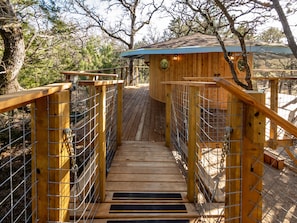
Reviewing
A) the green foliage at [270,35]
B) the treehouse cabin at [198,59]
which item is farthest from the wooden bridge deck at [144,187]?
the green foliage at [270,35]

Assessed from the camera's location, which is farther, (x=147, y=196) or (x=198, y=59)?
→ (x=198, y=59)

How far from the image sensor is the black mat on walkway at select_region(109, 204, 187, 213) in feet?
8.05

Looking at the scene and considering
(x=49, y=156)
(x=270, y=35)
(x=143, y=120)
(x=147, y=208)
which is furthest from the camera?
(x=270, y=35)

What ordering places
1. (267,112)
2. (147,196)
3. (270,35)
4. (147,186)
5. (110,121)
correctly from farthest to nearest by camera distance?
1. (270,35)
2. (110,121)
3. (147,186)
4. (147,196)
5. (267,112)

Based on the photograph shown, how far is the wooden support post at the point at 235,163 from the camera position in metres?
1.53

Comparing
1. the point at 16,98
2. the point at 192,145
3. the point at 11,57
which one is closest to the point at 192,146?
the point at 192,145

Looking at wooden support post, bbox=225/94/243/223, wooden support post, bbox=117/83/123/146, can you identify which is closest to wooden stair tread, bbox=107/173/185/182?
wooden support post, bbox=117/83/123/146

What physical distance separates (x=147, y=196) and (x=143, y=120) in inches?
181

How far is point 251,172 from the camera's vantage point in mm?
1495

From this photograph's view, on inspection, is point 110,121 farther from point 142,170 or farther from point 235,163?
point 235,163

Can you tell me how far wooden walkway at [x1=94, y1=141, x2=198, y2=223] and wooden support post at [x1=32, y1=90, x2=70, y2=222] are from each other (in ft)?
2.87

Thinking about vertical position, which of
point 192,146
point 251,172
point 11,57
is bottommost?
point 192,146

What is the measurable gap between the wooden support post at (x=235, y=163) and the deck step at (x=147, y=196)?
1.21 metres

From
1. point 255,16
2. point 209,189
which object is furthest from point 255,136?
point 255,16
